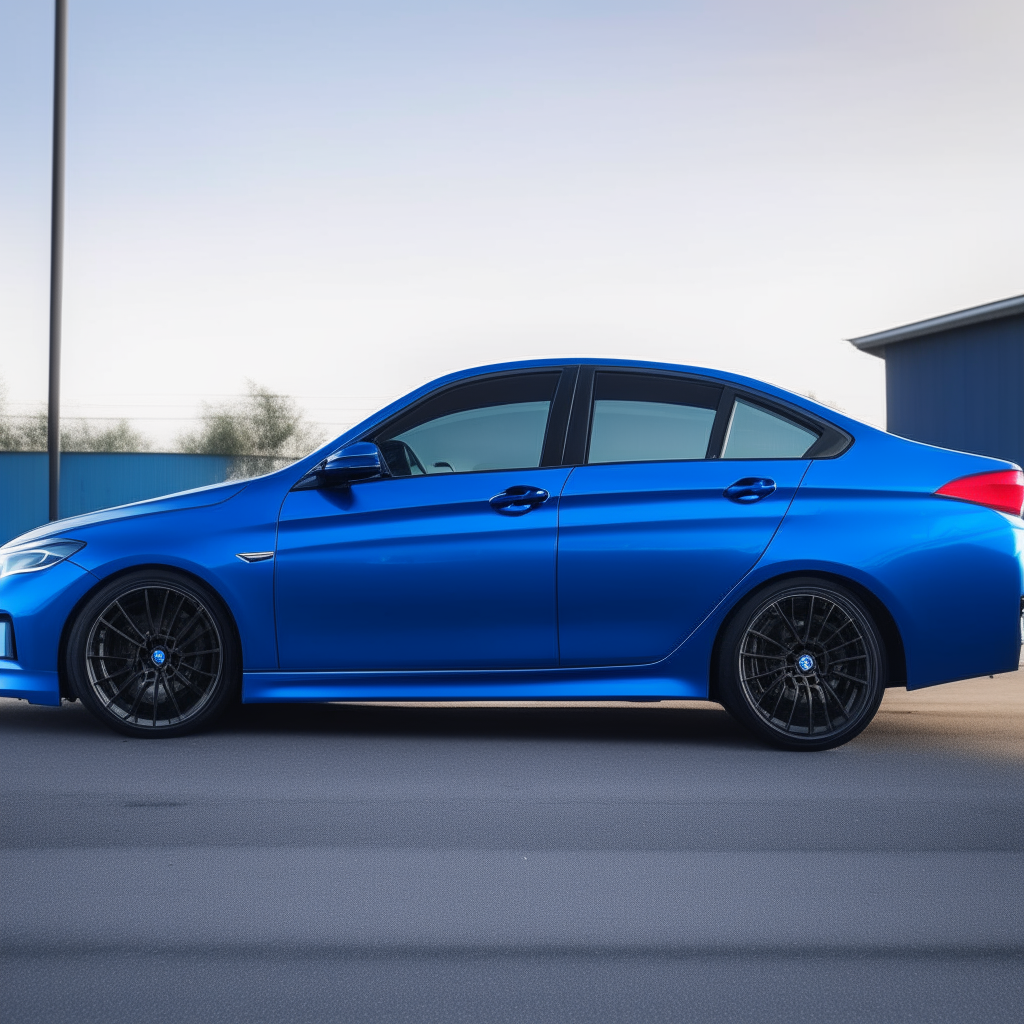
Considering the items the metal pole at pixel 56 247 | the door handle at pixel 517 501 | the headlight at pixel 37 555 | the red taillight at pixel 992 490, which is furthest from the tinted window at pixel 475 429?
the metal pole at pixel 56 247

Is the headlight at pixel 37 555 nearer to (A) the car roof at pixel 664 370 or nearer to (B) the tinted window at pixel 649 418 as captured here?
(A) the car roof at pixel 664 370

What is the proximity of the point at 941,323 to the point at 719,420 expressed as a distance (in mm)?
21759

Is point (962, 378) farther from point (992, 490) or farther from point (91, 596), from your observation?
point (91, 596)

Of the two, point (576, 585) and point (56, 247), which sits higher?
point (56, 247)

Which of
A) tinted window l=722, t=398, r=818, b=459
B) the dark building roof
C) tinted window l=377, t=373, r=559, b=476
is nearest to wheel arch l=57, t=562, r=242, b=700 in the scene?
tinted window l=377, t=373, r=559, b=476

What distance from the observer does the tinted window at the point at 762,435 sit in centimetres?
587

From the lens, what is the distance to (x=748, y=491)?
5.73 metres

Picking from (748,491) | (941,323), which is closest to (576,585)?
(748,491)

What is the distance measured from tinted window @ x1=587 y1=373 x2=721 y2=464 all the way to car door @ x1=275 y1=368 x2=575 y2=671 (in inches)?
11.5

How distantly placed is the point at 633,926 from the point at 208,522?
125 inches

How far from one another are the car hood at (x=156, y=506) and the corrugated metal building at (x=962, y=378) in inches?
820

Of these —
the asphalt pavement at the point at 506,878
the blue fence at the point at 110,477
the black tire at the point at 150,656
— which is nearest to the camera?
the asphalt pavement at the point at 506,878

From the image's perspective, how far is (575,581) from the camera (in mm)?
5664

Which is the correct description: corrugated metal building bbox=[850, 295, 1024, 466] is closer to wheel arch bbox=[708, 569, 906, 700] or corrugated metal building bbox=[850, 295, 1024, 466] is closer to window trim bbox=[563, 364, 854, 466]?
window trim bbox=[563, 364, 854, 466]
